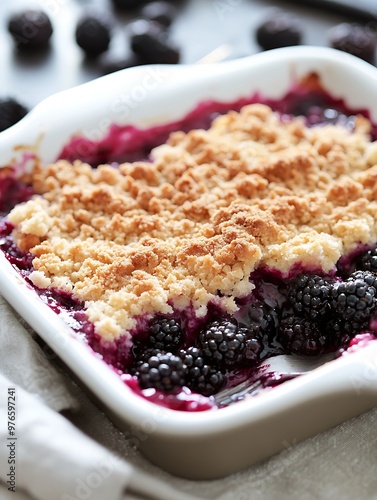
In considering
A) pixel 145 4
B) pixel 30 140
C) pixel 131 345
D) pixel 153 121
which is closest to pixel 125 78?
pixel 153 121

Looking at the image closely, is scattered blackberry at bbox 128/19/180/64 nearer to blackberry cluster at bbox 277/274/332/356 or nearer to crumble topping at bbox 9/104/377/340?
crumble topping at bbox 9/104/377/340

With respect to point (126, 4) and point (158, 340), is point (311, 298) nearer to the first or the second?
point (158, 340)

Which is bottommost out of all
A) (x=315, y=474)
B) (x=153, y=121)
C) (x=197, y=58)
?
(x=315, y=474)

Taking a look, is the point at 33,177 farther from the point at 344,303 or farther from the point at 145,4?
the point at 145,4

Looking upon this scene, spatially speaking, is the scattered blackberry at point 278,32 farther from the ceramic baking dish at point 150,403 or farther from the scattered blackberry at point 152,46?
the ceramic baking dish at point 150,403

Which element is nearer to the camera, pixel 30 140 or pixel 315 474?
pixel 315 474

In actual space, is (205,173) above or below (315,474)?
above

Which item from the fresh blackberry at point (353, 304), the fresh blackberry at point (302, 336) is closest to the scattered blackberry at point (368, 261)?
the fresh blackberry at point (353, 304)
